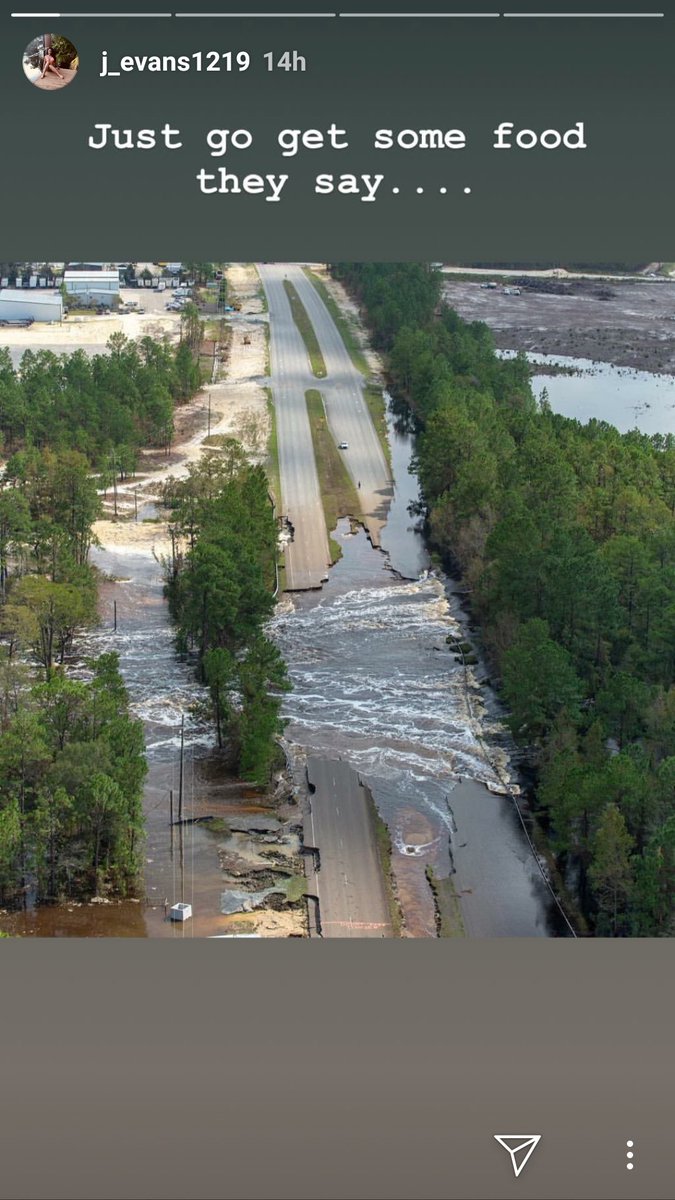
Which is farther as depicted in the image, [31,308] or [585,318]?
[585,318]

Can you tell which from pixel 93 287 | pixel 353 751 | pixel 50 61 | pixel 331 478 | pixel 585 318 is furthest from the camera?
pixel 585 318

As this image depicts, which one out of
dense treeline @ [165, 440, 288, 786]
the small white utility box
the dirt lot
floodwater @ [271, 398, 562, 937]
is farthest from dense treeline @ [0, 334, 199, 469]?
the small white utility box

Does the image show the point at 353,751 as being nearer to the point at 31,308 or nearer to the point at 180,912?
the point at 180,912

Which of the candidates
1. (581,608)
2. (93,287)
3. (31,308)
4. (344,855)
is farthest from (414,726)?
(93,287)

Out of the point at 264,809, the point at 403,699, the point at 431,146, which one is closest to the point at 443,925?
the point at 264,809

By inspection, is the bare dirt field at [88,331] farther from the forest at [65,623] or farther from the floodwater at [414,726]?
the floodwater at [414,726]
